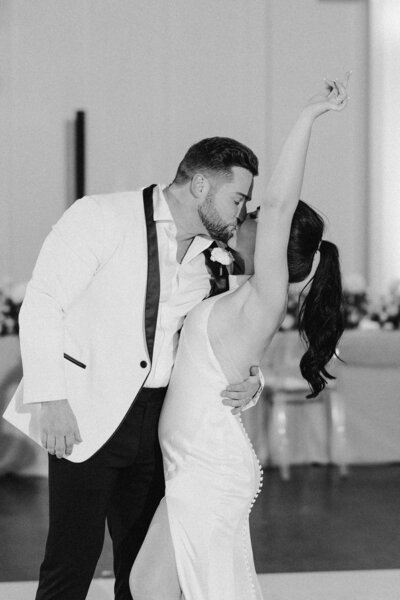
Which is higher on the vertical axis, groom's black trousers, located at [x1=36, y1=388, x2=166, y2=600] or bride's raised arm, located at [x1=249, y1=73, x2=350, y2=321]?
bride's raised arm, located at [x1=249, y1=73, x2=350, y2=321]

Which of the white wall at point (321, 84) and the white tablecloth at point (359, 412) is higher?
the white wall at point (321, 84)

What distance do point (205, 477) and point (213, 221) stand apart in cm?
63

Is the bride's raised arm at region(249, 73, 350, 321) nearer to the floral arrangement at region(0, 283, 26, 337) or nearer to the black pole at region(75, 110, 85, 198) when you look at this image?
the floral arrangement at region(0, 283, 26, 337)

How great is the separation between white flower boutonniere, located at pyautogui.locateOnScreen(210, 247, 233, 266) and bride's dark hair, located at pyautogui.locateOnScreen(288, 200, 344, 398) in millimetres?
165

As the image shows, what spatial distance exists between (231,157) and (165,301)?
398 mm

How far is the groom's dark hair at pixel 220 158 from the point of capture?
230cm

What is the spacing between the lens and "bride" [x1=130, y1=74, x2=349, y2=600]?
7.07 ft

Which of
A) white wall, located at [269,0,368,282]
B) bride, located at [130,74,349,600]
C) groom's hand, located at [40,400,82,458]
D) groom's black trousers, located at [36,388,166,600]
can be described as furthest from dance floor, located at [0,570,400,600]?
white wall, located at [269,0,368,282]

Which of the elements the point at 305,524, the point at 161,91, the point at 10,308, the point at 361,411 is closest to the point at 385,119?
the point at 161,91

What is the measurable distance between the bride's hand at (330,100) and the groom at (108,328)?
282 mm

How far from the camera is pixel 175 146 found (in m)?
7.74

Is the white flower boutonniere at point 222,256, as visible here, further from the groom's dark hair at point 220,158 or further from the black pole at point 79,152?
the black pole at point 79,152

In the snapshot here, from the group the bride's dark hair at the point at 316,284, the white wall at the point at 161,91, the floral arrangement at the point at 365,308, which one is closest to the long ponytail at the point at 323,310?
the bride's dark hair at the point at 316,284

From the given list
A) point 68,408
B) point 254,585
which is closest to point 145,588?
point 254,585
